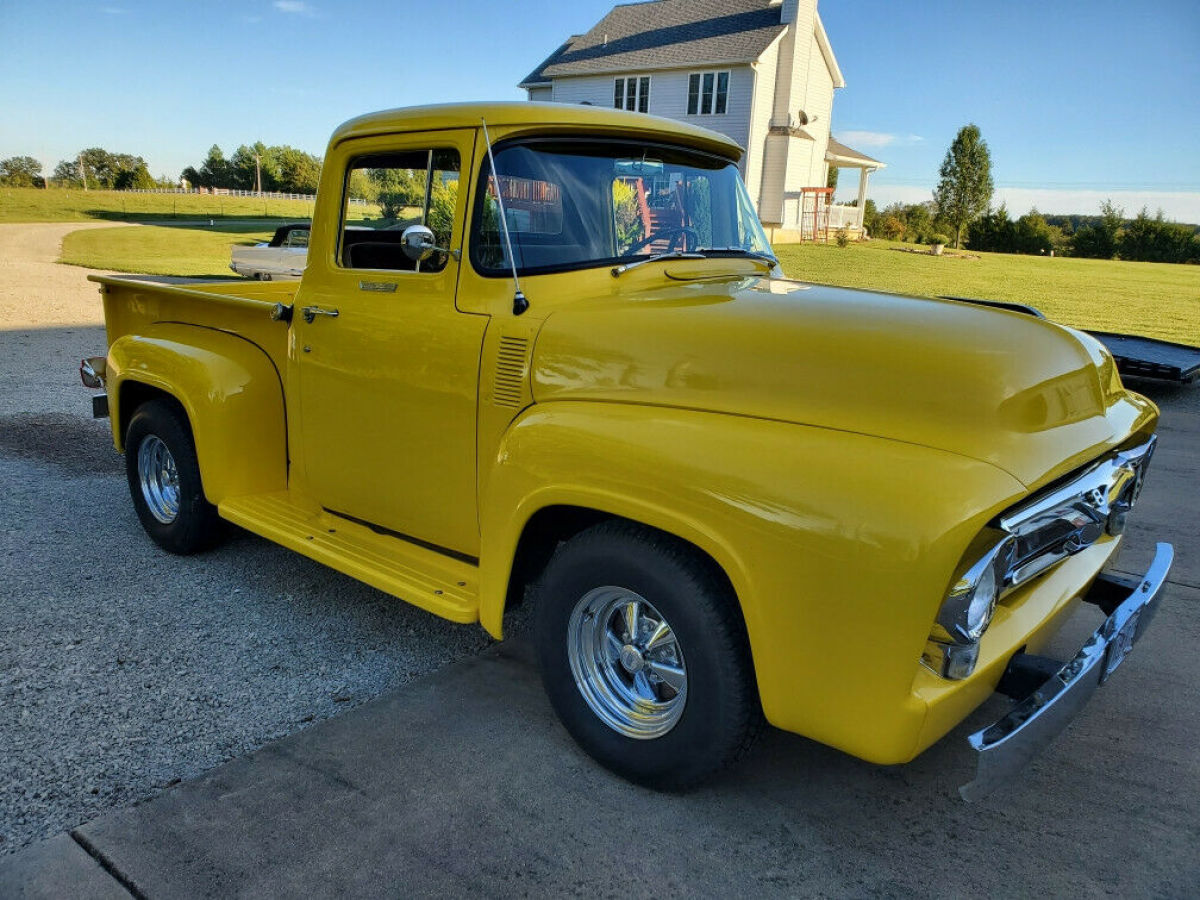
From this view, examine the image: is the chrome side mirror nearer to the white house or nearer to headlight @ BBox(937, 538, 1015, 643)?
headlight @ BBox(937, 538, 1015, 643)

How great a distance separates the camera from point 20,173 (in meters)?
88.2

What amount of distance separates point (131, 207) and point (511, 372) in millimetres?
55112

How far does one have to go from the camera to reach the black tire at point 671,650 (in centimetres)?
234

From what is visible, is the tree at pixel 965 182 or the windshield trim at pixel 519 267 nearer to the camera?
the windshield trim at pixel 519 267

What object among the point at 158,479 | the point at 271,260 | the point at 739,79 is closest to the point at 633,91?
the point at 739,79

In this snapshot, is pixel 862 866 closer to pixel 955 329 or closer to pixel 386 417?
pixel 955 329

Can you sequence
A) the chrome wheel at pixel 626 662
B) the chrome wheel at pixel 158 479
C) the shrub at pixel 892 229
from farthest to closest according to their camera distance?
the shrub at pixel 892 229 < the chrome wheel at pixel 158 479 < the chrome wheel at pixel 626 662

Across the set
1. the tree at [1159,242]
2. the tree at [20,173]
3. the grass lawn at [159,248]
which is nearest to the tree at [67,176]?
the tree at [20,173]


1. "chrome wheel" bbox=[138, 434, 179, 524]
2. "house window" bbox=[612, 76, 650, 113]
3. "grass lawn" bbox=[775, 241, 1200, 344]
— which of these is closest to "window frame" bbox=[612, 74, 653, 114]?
"house window" bbox=[612, 76, 650, 113]

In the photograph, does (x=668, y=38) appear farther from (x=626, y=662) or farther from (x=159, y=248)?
(x=626, y=662)

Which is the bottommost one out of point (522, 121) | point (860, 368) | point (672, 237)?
point (860, 368)

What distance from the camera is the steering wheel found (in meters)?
3.27

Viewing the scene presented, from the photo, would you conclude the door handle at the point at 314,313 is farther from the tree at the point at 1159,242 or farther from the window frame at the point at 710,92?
the tree at the point at 1159,242

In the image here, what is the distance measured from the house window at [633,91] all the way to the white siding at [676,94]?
154mm
